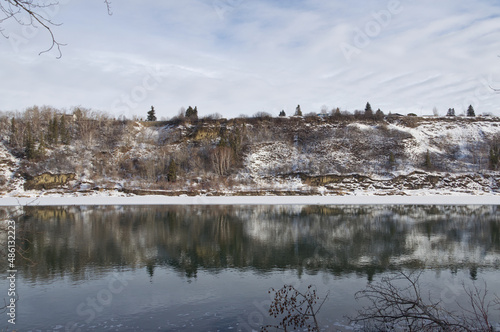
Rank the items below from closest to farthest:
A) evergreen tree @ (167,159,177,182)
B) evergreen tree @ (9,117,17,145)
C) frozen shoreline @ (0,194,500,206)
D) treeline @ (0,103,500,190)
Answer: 1. frozen shoreline @ (0,194,500,206)
2. evergreen tree @ (167,159,177,182)
3. treeline @ (0,103,500,190)
4. evergreen tree @ (9,117,17,145)

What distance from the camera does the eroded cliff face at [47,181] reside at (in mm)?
59281

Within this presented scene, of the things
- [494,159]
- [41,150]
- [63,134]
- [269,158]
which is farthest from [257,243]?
[63,134]

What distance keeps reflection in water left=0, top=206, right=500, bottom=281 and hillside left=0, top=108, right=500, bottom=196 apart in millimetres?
28351

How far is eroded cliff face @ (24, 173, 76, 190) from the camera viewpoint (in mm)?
59281

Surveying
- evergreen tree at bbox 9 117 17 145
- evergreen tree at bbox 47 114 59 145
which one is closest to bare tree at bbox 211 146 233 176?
evergreen tree at bbox 47 114 59 145

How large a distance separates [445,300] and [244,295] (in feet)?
21.2

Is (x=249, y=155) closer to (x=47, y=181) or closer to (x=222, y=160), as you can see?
(x=222, y=160)

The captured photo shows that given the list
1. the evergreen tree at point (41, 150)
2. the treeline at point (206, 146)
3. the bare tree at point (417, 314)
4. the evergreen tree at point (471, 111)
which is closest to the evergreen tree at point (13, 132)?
the treeline at point (206, 146)

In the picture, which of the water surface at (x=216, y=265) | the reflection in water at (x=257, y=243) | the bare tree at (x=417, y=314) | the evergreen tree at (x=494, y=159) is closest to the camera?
the bare tree at (x=417, y=314)

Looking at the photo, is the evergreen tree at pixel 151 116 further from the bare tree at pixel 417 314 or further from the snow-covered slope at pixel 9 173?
the bare tree at pixel 417 314

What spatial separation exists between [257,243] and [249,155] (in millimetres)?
54453

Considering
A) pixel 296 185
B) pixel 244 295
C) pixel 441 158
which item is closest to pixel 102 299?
pixel 244 295

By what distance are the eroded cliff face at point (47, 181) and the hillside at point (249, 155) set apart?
0.15 meters

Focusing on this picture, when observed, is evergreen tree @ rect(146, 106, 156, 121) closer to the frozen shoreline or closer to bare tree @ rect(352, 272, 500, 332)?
the frozen shoreline
